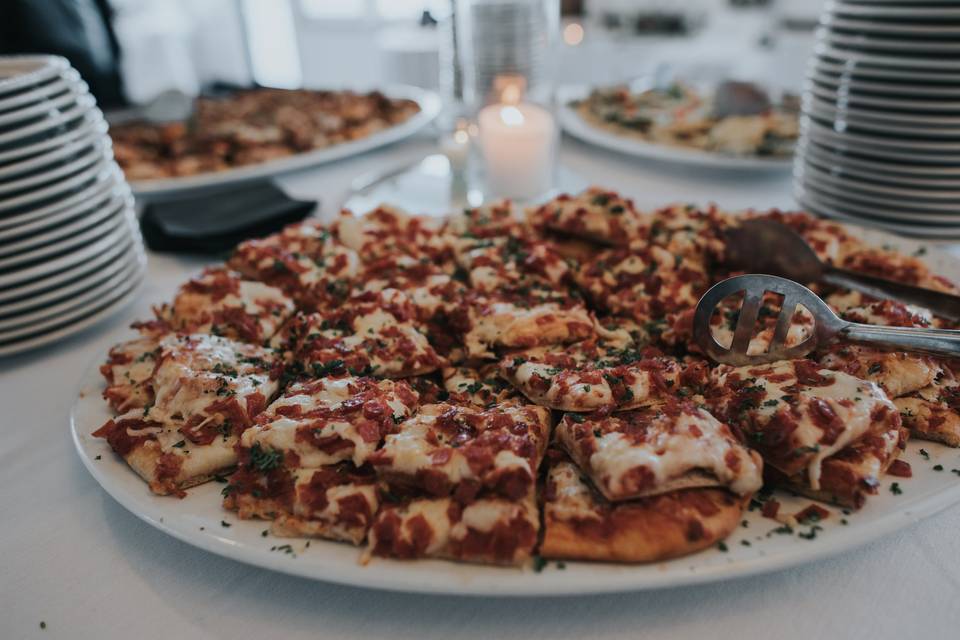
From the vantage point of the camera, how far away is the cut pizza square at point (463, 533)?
4.56 ft

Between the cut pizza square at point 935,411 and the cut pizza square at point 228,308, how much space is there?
1.89 m

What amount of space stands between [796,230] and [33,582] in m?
2.68

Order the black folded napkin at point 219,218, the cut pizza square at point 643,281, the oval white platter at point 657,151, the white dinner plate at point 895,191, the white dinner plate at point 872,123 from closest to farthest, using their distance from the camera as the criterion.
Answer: the cut pizza square at point 643,281 → the white dinner plate at point 872,123 → the white dinner plate at point 895,191 → the black folded napkin at point 219,218 → the oval white platter at point 657,151

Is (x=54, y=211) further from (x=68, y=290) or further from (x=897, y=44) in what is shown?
(x=897, y=44)

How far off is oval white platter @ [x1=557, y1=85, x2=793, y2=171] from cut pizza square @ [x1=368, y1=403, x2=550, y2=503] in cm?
254

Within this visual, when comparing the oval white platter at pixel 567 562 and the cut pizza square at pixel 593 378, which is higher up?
the cut pizza square at pixel 593 378

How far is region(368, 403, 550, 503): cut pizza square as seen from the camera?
1494 millimetres

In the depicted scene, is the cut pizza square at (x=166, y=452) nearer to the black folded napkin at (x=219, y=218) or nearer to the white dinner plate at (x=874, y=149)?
the black folded napkin at (x=219, y=218)

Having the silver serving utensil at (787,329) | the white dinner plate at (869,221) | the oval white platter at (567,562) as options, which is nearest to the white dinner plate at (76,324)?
the oval white platter at (567,562)

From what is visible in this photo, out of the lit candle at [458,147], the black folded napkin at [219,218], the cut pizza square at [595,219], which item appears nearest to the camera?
the cut pizza square at [595,219]

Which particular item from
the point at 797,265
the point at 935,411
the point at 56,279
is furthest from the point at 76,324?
the point at 935,411

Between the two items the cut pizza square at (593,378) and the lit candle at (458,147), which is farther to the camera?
the lit candle at (458,147)

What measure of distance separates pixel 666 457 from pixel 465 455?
0.45 meters

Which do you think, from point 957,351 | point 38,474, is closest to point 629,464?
point 957,351
